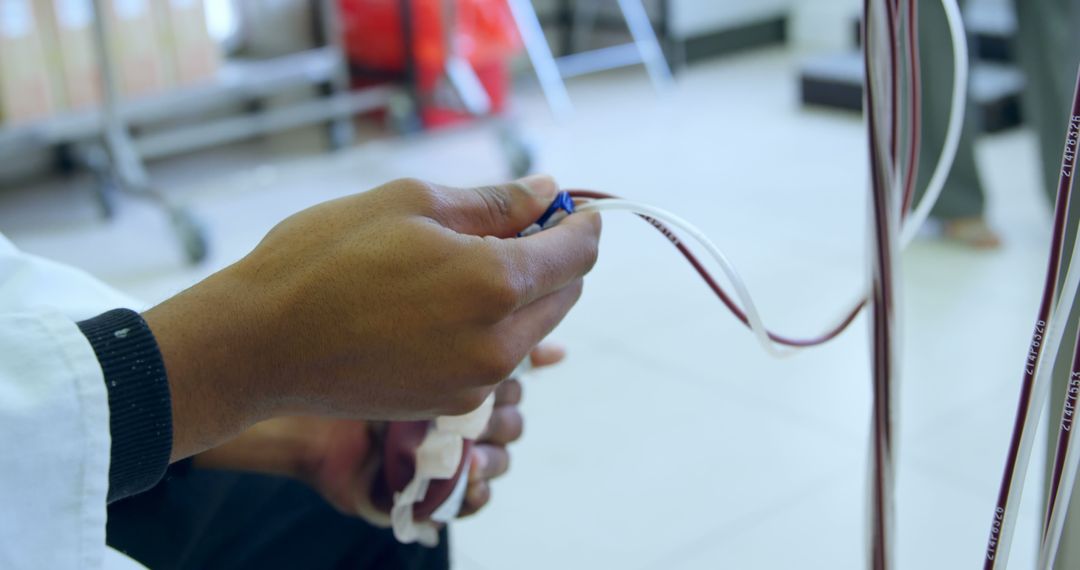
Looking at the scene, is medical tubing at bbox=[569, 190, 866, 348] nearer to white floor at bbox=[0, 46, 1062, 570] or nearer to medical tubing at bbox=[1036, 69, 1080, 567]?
medical tubing at bbox=[1036, 69, 1080, 567]

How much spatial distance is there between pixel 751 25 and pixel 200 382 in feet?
12.0

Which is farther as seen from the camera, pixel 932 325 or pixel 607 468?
pixel 932 325

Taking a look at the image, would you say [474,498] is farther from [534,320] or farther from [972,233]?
[972,233]

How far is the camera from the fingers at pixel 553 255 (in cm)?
62

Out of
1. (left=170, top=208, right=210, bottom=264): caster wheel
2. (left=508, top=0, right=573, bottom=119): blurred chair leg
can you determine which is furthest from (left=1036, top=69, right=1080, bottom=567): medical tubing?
(left=508, top=0, right=573, bottom=119): blurred chair leg

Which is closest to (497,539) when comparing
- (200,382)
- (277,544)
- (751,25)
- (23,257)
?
(277,544)

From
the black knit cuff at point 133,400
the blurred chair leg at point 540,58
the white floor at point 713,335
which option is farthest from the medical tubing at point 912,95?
the blurred chair leg at point 540,58

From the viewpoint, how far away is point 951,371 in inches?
68.4

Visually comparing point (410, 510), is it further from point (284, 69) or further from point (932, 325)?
point (284, 69)

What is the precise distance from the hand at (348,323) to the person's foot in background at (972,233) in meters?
1.79

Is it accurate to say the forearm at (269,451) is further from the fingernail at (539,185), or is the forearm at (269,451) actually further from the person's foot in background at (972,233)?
the person's foot in background at (972,233)

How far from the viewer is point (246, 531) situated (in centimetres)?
87

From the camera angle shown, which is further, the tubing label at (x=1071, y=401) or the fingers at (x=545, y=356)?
the fingers at (x=545, y=356)

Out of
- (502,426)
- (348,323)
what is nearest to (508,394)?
(502,426)
